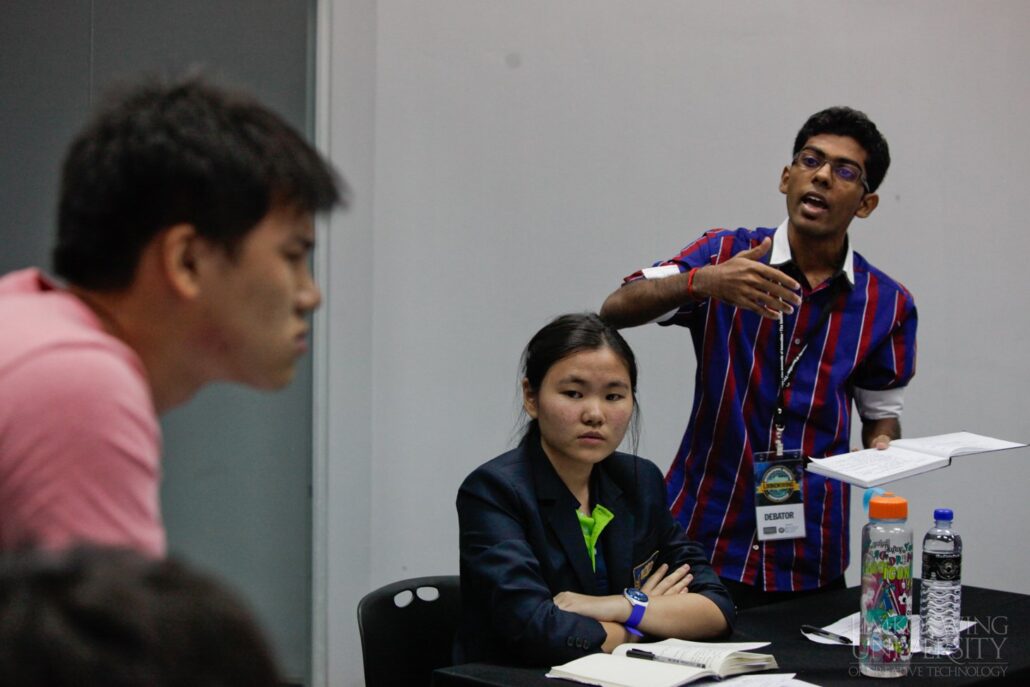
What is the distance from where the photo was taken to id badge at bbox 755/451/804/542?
249 centimetres

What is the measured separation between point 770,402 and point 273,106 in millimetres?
1847

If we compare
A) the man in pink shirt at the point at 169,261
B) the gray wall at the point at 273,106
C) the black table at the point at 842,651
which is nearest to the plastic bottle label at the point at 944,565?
the black table at the point at 842,651

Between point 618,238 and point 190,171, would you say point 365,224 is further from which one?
point 190,171

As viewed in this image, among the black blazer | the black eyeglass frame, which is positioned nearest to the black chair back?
the black blazer

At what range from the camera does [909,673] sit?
191 cm

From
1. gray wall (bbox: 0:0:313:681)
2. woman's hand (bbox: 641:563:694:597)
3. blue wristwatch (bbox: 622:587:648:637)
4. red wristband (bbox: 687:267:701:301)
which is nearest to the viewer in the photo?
blue wristwatch (bbox: 622:587:648:637)

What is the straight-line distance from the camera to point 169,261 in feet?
3.05

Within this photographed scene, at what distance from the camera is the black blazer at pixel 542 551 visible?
195 centimetres

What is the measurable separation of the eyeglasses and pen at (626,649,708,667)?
4.06 ft

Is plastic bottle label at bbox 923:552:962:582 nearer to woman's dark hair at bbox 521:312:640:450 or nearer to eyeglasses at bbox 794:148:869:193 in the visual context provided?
woman's dark hair at bbox 521:312:640:450

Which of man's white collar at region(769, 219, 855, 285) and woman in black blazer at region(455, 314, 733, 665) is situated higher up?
man's white collar at region(769, 219, 855, 285)

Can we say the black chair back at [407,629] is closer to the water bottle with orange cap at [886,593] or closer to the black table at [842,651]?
the black table at [842,651]

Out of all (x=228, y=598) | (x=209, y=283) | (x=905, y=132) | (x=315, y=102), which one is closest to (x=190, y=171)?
(x=209, y=283)

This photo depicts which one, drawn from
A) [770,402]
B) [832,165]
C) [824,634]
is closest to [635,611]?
[824,634]
